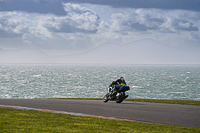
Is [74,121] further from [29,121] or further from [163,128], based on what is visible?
[163,128]

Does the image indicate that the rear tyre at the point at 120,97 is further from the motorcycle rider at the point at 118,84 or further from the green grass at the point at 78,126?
the green grass at the point at 78,126

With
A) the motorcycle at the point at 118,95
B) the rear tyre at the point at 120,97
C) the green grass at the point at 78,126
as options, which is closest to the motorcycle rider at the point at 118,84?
the motorcycle at the point at 118,95

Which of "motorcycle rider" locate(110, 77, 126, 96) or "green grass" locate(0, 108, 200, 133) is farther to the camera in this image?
"motorcycle rider" locate(110, 77, 126, 96)

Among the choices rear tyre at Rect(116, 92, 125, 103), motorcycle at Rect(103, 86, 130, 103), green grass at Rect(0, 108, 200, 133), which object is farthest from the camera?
rear tyre at Rect(116, 92, 125, 103)

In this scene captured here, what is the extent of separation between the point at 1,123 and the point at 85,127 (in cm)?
368

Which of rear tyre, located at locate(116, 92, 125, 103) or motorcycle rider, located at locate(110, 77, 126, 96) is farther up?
motorcycle rider, located at locate(110, 77, 126, 96)

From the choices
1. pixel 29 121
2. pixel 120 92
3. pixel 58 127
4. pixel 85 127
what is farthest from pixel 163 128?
pixel 120 92

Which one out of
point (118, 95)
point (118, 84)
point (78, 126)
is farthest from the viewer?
point (118, 84)

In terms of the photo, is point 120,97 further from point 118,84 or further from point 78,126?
point 78,126

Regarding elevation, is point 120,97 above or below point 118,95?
below

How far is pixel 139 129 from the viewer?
11.9 meters

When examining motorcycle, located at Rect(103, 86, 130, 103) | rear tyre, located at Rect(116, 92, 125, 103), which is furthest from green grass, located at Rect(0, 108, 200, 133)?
rear tyre, located at Rect(116, 92, 125, 103)

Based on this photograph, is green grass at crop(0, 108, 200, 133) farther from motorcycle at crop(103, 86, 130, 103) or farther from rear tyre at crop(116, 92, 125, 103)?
rear tyre at crop(116, 92, 125, 103)

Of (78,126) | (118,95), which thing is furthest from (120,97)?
(78,126)
